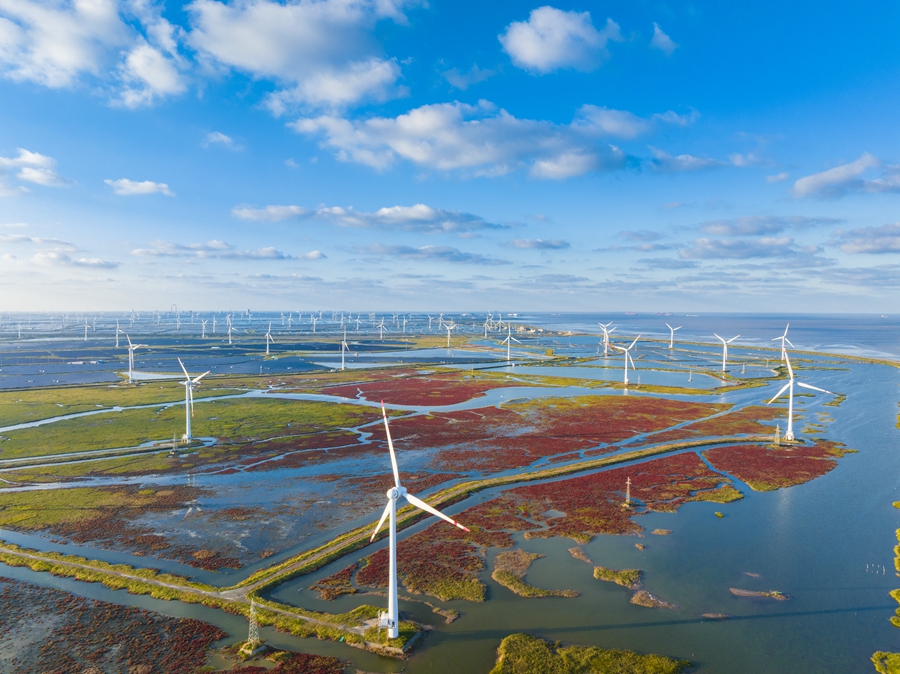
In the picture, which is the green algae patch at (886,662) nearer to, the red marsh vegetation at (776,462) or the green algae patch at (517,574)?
the green algae patch at (517,574)

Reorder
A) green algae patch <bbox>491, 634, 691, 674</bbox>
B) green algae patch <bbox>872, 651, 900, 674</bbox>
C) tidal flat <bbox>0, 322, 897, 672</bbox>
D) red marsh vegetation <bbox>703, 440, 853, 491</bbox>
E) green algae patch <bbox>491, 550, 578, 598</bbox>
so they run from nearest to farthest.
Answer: green algae patch <bbox>872, 651, 900, 674</bbox>
green algae patch <bbox>491, 634, 691, 674</bbox>
tidal flat <bbox>0, 322, 897, 672</bbox>
green algae patch <bbox>491, 550, 578, 598</bbox>
red marsh vegetation <bbox>703, 440, 853, 491</bbox>

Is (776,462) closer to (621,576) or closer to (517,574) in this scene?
(621,576)

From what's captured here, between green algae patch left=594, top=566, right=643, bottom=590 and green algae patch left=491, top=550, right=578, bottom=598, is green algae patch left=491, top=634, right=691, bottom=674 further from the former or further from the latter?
green algae patch left=594, top=566, right=643, bottom=590

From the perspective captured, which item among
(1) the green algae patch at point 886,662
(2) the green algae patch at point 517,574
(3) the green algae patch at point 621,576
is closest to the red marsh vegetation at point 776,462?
(3) the green algae patch at point 621,576

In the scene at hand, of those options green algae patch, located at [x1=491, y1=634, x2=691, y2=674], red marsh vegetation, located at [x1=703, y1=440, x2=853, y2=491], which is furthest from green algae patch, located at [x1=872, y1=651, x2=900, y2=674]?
red marsh vegetation, located at [x1=703, y1=440, x2=853, y2=491]

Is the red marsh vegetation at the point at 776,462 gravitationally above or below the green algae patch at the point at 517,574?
above

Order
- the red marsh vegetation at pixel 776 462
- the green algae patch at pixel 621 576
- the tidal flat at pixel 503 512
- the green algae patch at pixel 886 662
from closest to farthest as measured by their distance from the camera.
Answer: the green algae patch at pixel 886 662 → the tidal flat at pixel 503 512 → the green algae patch at pixel 621 576 → the red marsh vegetation at pixel 776 462
